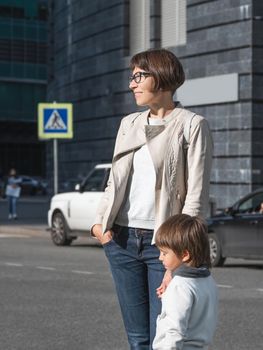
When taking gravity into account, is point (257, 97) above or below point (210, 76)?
below

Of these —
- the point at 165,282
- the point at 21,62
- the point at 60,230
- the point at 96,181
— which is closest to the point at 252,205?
the point at 96,181

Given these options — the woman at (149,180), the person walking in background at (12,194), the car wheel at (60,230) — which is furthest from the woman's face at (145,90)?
the person walking in background at (12,194)

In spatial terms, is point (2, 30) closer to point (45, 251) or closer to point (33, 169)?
point (33, 169)

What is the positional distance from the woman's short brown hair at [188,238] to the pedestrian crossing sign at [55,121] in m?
22.2

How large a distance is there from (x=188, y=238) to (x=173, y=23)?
1106 inches

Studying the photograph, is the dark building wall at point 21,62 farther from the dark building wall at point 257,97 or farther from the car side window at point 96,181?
the car side window at point 96,181

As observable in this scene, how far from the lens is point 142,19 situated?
1336 inches

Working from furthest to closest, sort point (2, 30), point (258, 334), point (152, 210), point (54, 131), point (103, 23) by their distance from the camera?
point (2, 30) < point (103, 23) < point (54, 131) < point (258, 334) < point (152, 210)

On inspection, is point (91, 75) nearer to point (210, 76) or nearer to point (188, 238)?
point (210, 76)

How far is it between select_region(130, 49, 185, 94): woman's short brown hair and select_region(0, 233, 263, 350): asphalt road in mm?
3680

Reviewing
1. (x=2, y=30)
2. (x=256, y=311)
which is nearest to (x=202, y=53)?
(x=256, y=311)

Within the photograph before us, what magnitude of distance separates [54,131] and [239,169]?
5218 millimetres

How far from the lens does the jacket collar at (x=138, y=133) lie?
229 inches

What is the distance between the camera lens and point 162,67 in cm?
578
